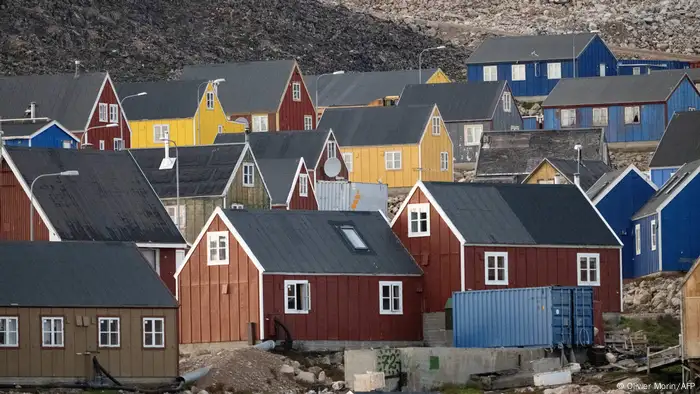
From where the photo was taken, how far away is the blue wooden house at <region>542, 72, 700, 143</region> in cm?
12712

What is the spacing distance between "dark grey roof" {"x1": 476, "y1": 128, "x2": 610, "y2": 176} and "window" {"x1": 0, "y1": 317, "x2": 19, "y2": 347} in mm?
48800

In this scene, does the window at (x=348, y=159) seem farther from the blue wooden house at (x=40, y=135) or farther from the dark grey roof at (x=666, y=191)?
the dark grey roof at (x=666, y=191)

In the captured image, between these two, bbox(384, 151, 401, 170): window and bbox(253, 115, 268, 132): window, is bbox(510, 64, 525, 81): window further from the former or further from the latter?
bbox(384, 151, 401, 170): window

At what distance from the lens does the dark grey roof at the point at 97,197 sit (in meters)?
79.8

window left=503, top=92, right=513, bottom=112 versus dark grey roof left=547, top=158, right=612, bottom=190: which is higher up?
window left=503, top=92, right=513, bottom=112

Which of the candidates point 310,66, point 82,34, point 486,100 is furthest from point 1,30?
point 486,100

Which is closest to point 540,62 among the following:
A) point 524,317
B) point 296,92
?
point 296,92

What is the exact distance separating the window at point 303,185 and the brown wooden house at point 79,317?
29966mm

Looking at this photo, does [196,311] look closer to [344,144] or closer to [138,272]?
[138,272]

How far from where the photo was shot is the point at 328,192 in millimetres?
103500

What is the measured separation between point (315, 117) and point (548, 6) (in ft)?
189

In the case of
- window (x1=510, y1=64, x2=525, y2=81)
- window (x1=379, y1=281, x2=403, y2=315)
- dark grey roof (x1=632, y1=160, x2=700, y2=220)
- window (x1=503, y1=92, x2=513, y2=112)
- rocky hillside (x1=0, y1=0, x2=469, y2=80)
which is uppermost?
rocky hillside (x1=0, y1=0, x2=469, y2=80)

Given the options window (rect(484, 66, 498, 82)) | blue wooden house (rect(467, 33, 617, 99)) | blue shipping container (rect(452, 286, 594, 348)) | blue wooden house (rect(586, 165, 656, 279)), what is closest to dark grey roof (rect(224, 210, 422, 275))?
blue shipping container (rect(452, 286, 594, 348))

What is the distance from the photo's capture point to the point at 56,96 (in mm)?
116062
